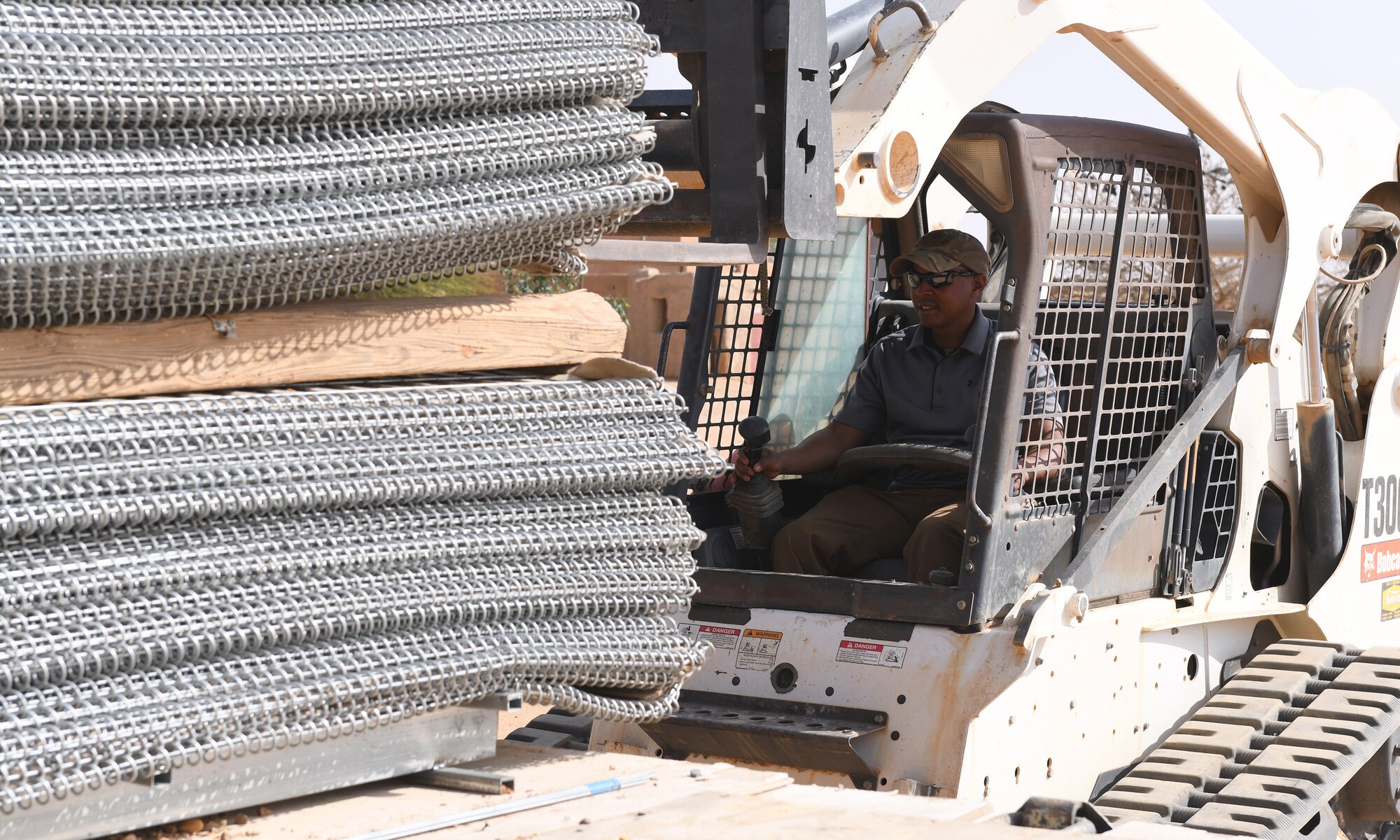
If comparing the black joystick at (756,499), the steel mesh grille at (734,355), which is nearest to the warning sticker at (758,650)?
the black joystick at (756,499)

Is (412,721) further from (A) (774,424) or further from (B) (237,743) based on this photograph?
(A) (774,424)

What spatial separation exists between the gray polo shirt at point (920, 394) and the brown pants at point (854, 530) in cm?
7

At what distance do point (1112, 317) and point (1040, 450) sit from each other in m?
0.49

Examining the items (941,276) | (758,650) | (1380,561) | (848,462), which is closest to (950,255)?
(941,276)

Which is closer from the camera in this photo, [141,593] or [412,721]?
[141,593]

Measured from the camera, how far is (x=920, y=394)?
5.30 meters

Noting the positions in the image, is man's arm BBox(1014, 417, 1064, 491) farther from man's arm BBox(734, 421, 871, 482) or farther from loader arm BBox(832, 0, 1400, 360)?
loader arm BBox(832, 0, 1400, 360)

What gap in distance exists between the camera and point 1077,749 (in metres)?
4.74

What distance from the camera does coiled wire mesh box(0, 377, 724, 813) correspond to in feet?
6.77

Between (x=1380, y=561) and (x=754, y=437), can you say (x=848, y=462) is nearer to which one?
(x=754, y=437)

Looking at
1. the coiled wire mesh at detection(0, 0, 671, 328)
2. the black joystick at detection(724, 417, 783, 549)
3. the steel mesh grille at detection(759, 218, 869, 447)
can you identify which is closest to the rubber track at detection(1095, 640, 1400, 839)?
the black joystick at detection(724, 417, 783, 549)

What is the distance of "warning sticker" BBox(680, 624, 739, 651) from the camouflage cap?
137cm

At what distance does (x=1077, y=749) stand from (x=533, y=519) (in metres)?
2.73

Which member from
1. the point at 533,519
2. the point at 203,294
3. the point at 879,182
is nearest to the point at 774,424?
the point at 879,182
